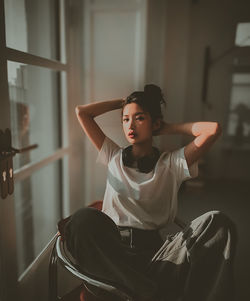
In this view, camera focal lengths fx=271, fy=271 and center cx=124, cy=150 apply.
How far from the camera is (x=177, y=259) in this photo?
74 centimetres

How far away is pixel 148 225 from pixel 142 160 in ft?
0.71

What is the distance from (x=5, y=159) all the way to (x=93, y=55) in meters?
0.86

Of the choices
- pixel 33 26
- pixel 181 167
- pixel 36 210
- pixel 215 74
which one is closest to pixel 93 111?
pixel 181 167

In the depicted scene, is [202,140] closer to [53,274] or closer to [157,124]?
[157,124]

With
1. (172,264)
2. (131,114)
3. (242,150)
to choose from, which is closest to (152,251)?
(172,264)

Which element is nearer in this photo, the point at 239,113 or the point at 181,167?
the point at 181,167

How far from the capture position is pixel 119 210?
36.1 inches

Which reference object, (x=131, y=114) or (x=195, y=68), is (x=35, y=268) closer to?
(x=131, y=114)

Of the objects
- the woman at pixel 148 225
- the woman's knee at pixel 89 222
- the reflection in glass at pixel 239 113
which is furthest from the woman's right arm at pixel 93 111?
the reflection in glass at pixel 239 113

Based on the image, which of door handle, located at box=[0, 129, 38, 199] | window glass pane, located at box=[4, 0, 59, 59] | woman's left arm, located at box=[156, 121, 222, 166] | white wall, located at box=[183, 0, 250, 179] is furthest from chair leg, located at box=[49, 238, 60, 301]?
white wall, located at box=[183, 0, 250, 179]

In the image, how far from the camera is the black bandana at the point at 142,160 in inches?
36.1

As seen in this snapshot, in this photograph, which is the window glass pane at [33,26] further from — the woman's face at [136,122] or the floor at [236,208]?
the floor at [236,208]

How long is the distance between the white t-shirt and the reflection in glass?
5.63 ft

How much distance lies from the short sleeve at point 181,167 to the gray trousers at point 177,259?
0.19 meters
